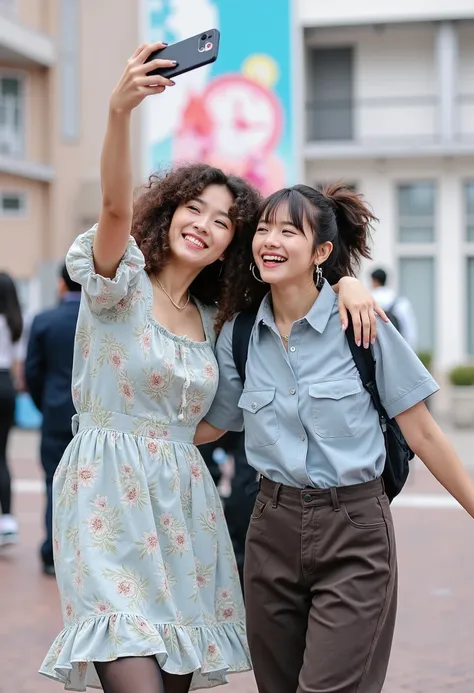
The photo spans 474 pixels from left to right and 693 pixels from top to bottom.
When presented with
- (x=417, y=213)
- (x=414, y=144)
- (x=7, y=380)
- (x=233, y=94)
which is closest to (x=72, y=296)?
(x=7, y=380)

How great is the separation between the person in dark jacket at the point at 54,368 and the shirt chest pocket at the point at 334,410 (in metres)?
3.66

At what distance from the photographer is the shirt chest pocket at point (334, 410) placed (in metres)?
3.01

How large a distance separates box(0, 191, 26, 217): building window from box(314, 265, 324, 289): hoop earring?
18.6 meters

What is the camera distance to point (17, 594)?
633cm

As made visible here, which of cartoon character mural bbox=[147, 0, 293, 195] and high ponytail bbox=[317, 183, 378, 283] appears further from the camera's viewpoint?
cartoon character mural bbox=[147, 0, 293, 195]

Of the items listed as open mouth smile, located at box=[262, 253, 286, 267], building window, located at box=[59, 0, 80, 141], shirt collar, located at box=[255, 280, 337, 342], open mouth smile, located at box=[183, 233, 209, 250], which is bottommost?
shirt collar, located at box=[255, 280, 337, 342]

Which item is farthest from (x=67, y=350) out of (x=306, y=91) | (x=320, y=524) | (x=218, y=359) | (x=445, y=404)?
(x=306, y=91)

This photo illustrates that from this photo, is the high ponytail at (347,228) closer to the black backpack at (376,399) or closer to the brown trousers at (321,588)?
the black backpack at (376,399)

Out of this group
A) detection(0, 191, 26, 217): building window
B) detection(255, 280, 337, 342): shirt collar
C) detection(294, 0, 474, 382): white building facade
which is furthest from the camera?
detection(0, 191, 26, 217): building window

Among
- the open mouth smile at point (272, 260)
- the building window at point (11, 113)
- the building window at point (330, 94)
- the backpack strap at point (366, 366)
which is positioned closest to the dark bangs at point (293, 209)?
the open mouth smile at point (272, 260)

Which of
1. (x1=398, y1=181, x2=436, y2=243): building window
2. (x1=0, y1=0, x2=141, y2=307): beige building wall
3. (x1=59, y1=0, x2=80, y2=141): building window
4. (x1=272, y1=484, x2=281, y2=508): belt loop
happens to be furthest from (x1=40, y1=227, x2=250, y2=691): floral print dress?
(x1=59, y1=0, x2=80, y2=141): building window

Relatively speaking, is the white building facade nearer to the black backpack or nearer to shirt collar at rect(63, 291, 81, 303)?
shirt collar at rect(63, 291, 81, 303)

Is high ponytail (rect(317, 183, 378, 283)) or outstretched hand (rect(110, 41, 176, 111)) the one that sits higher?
outstretched hand (rect(110, 41, 176, 111))

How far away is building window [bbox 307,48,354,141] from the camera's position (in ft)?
67.8
